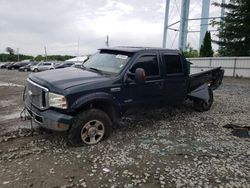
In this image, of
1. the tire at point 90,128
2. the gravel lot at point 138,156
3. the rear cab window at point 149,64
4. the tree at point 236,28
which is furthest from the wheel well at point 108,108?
the tree at point 236,28

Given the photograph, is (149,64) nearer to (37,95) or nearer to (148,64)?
(148,64)

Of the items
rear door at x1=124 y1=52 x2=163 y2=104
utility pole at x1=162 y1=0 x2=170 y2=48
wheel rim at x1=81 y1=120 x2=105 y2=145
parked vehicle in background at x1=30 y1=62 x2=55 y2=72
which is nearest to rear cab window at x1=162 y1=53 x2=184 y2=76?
rear door at x1=124 y1=52 x2=163 y2=104

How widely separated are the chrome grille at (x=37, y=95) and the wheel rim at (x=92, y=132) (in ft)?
2.80

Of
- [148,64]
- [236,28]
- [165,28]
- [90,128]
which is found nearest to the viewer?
[90,128]

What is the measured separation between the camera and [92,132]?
5074mm

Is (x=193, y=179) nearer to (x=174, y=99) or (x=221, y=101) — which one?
(x=174, y=99)

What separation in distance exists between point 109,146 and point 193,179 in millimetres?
1768

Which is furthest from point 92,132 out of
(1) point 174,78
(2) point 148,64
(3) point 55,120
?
(1) point 174,78

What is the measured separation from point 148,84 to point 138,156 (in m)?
1.87

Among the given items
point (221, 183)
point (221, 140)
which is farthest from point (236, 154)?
point (221, 183)

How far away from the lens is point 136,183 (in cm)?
372

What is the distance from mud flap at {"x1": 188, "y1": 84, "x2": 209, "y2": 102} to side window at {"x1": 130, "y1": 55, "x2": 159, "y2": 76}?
1897mm

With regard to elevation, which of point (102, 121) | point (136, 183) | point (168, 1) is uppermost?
point (168, 1)

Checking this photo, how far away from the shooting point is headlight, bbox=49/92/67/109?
466cm
